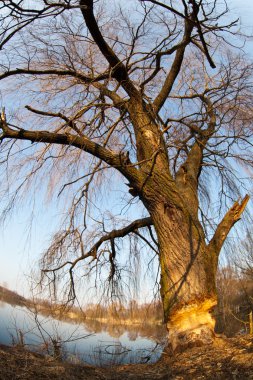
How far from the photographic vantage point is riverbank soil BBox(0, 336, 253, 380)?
271 centimetres

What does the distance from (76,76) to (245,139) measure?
255 cm

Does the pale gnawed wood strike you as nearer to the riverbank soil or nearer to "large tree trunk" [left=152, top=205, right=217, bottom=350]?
"large tree trunk" [left=152, top=205, right=217, bottom=350]

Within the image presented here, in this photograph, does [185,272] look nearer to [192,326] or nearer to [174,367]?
[192,326]

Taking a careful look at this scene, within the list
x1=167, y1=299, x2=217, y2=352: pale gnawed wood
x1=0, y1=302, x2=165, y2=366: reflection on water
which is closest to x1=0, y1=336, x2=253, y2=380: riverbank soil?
x1=167, y1=299, x2=217, y2=352: pale gnawed wood

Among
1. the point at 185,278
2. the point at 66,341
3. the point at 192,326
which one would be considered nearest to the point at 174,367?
the point at 192,326

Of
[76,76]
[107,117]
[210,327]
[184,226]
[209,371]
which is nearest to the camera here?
[209,371]

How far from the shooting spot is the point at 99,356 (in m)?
4.88

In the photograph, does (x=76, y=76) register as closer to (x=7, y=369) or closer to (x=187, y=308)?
(x=187, y=308)

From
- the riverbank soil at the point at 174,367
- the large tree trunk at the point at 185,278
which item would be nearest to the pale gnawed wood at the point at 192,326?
the large tree trunk at the point at 185,278

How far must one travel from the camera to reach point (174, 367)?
323 centimetres

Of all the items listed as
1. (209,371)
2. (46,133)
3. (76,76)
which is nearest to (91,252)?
(46,133)

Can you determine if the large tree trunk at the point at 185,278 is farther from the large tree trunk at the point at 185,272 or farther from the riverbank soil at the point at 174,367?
the riverbank soil at the point at 174,367

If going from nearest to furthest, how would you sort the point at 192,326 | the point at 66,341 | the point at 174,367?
the point at 174,367, the point at 192,326, the point at 66,341

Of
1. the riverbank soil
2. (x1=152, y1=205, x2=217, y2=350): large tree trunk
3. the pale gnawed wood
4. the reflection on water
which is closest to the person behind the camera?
the riverbank soil
